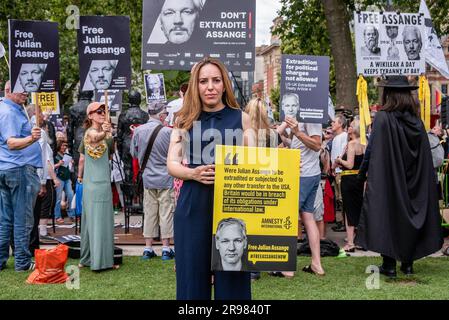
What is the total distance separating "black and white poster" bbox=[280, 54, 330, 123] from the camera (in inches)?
284

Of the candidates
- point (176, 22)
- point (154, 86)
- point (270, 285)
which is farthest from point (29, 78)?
point (154, 86)

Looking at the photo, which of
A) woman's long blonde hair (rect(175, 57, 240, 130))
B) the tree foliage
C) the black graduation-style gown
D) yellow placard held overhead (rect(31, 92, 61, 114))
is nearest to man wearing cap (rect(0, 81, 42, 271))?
the black graduation-style gown

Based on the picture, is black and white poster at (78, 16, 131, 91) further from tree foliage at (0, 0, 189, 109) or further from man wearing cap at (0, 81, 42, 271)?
tree foliage at (0, 0, 189, 109)

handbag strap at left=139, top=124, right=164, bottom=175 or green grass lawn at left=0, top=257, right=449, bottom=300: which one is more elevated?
handbag strap at left=139, top=124, right=164, bottom=175

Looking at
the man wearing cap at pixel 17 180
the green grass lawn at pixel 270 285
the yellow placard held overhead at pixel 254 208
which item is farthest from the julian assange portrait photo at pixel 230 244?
the man wearing cap at pixel 17 180

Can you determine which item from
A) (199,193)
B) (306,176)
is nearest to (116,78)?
(306,176)

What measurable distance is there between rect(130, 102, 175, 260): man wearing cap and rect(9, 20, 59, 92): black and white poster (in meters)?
1.40

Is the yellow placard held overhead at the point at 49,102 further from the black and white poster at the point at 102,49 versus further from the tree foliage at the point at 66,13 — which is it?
the tree foliage at the point at 66,13

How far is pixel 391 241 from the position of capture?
7.23m

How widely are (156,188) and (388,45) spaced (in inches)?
132

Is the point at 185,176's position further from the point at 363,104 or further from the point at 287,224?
the point at 363,104

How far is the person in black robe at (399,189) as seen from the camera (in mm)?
7250

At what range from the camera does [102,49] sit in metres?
7.99
